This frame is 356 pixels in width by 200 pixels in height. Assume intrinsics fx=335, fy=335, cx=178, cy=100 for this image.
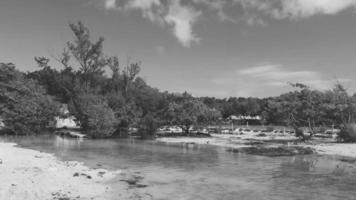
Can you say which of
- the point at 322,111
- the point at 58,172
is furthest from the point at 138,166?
the point at 322,111

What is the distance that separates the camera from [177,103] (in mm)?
49531

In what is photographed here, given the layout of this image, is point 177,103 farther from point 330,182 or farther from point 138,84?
point 330,182

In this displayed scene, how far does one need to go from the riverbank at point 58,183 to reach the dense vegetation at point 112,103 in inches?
1085

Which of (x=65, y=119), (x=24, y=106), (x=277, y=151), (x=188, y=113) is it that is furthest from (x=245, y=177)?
(x=65, y=119)

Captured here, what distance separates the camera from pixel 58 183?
44.9 feet

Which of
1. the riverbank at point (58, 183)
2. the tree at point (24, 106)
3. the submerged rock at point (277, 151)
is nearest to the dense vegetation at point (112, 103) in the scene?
the tree at point (24, 106)

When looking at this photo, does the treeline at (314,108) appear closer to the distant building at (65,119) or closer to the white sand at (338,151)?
the white sand at (338,151)

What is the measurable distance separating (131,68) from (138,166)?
41337 mm

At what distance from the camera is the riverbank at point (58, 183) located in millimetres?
11629

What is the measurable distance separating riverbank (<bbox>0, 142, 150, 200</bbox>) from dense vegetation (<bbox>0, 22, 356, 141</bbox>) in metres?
27.6

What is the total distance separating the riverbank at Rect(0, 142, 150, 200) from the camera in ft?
38.2

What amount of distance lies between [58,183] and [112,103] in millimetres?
38782

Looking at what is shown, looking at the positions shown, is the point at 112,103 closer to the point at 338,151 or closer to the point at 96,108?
the point at 96,108

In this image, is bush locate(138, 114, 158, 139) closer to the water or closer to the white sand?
the water
